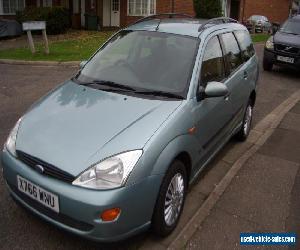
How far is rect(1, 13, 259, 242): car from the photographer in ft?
9.52

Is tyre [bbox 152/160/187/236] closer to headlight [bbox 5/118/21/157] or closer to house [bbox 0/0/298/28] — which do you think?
headlight [bbox 5/118/21/157]

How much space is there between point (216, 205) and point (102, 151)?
65.4 inches

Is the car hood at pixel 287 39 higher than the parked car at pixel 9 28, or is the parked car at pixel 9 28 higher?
the car hood at pixel 287 39

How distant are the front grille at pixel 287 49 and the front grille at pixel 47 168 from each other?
10297 mm

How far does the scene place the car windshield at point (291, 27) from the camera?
1259cm

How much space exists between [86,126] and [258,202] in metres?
2.14

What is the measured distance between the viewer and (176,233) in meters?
3.59

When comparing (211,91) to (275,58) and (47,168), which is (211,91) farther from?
(275,58)

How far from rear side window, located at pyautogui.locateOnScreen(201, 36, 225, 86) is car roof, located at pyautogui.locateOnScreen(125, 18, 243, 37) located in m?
0.19

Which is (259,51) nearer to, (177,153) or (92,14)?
(92,14)

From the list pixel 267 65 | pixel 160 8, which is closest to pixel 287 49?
pixel 267 65

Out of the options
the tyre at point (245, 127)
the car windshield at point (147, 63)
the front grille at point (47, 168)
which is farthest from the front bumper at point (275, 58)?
the front grille at point (47, 168)

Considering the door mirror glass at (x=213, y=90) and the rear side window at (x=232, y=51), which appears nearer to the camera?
the door mirror glass at (x=213, y=90)

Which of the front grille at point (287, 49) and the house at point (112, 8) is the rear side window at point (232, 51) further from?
the house at point (112, 8)
